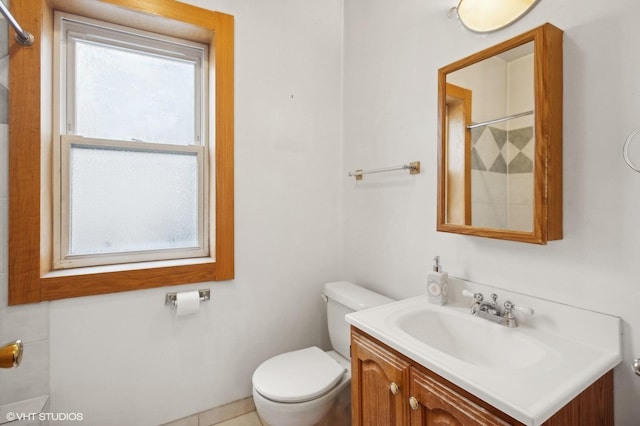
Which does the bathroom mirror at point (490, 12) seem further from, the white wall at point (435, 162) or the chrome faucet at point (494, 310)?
the chrome faucet at point (494, 310)

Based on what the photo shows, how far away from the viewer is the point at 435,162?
4.49 feet

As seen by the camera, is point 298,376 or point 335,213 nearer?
point 298,376

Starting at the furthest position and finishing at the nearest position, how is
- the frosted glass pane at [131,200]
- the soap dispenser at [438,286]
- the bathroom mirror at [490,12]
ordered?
the frosted glass pane at [131,200], the soap dispenser at [438,286], the bathroom mirror at [490,12]

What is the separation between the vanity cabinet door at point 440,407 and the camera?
73 centimetres

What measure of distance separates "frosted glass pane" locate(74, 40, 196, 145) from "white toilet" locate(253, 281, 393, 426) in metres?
1.29

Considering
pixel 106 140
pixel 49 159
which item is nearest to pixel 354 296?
pixel 106 140

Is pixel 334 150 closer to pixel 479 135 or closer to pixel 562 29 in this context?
pixel 479 135

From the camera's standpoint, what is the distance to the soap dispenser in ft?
4.04

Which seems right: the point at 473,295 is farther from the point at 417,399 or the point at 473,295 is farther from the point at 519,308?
the point at 417,399

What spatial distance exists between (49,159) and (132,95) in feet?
1.65

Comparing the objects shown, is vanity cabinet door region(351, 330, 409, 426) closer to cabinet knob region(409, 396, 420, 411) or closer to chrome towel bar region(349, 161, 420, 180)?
cabinet knob region(409, 396, 420, 411)

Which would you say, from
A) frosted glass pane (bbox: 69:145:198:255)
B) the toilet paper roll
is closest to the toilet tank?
the toilet paper roll

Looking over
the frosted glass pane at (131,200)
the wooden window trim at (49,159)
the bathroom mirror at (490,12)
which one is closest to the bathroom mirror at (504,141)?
the bathroom mirror at (490,12)

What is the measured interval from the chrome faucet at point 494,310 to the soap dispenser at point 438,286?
0.07 m
